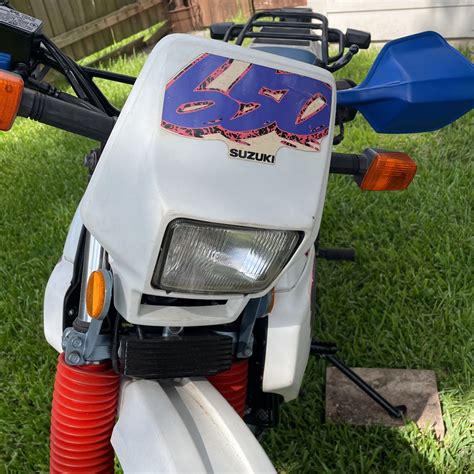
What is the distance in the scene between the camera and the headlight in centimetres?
85

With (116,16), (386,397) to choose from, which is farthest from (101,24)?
(386,397)

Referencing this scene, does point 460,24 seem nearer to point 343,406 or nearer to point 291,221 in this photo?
point 343,406

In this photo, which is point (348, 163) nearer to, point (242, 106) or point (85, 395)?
point (242, 106)

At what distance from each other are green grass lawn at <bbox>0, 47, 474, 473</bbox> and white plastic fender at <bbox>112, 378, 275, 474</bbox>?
80 centimetres

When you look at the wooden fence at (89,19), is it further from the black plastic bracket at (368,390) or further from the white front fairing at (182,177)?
the white front fairing at (182,177)

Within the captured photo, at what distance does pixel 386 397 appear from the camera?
1.95 metres

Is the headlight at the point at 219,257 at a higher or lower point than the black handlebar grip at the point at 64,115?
lower

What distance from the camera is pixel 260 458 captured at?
3.09ft

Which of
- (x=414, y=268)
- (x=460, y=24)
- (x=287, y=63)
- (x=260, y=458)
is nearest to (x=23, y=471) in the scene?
(x=260, y=458)

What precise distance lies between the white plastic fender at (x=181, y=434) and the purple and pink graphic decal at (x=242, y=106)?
0.45 metres

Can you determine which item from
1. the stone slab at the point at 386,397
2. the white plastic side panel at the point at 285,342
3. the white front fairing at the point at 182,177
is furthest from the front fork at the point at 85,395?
the stone slab at the point at 386,397

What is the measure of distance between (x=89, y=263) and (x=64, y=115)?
32cm

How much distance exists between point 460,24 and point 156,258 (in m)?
5.00

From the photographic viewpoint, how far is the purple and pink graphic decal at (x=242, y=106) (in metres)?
0.84
